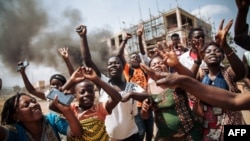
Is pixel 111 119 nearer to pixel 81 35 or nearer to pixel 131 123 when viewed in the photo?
pixel 131 123

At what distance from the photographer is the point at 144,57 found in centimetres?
500

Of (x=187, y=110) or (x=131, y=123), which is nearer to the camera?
(x=187, y=110)

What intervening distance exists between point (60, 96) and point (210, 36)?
3751 centimetres

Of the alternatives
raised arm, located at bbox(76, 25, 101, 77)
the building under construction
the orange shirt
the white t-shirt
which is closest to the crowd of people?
the white t-shirt

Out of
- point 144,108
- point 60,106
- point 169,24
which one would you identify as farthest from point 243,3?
point 169,24

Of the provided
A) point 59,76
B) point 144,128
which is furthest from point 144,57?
point 59,76

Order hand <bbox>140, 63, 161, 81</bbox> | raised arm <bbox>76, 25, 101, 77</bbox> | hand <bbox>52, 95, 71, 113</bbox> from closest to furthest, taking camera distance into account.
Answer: hand <bbox>140, 63, 161, 81</bbox>, hand <bbox>52, 95, 71, 113</bbox>, raised arm <bbox>76, 25, 101, 77</bbox>

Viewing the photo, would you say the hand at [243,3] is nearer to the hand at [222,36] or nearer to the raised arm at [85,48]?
the hand at [222,36]

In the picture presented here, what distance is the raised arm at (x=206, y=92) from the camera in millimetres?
1452

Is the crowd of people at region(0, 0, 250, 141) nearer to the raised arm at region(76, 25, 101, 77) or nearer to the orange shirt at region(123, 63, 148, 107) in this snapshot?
the raised arm at region(76, 25, 101, 77)

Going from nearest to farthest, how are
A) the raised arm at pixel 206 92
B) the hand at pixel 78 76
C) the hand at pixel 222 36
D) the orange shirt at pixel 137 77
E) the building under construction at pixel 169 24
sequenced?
the raised arm at pixel 206 92, the hand at pixel 222 36, the hand at pixel 78 76, the orange shirt at pixel 137 77, the building under construction at pixel 169 24

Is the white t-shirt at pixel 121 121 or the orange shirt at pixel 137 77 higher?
the orange shirt at pixel 137 77

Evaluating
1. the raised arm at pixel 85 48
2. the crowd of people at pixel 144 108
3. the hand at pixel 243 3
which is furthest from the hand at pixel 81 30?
the hand at pixel 243 3

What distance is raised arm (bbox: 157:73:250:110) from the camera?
1452mm
